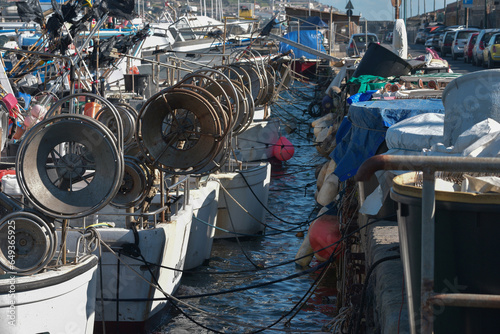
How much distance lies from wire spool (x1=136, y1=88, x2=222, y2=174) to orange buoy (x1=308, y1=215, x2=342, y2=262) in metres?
2.29

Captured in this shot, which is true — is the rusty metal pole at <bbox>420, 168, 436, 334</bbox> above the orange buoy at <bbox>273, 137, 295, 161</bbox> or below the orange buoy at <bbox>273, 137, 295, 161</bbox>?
above

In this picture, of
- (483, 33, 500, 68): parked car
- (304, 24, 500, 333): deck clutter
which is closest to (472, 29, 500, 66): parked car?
(483, 33, 500, 68): parked car

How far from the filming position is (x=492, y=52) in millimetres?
28875

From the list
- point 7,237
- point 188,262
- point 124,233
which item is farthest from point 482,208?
point 188,262

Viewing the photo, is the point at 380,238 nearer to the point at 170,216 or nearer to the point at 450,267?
the point at 450,267

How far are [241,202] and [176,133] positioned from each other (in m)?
5.22

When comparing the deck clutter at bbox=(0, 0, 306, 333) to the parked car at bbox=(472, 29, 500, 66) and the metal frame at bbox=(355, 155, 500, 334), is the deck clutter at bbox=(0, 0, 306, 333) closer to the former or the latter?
the metal frame at bbox=(355, 155, 500, 334)

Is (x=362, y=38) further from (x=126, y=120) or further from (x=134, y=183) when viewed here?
(x=134, y=183)

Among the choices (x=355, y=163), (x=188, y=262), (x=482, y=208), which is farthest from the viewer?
(x=188, y=262)

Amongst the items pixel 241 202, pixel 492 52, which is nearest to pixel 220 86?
pixel 241 202

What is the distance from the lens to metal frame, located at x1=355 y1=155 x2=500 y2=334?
289 centimetres

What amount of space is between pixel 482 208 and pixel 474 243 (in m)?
0.17

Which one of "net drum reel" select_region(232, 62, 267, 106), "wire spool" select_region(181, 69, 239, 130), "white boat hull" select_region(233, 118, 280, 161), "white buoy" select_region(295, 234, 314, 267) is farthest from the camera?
"white boat hull" select_region(233, 118, 280, 161)

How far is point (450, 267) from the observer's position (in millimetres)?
3205
